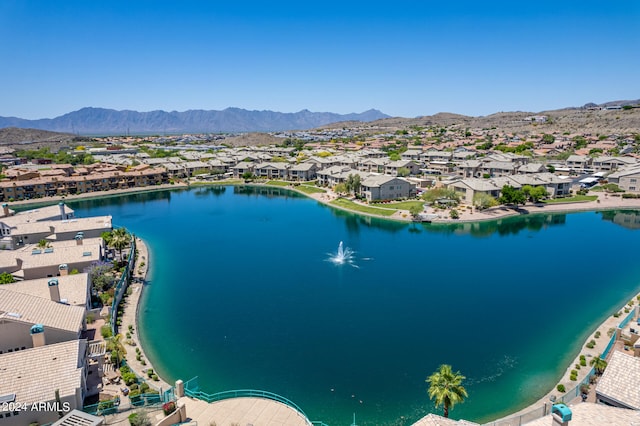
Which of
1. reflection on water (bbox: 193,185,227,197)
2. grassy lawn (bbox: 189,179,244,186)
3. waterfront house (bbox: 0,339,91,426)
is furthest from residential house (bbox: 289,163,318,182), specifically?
waterfront house (bbox: 0,339,91,426)

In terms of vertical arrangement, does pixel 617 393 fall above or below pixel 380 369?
above

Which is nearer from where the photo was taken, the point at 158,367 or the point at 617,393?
the point at 617,393

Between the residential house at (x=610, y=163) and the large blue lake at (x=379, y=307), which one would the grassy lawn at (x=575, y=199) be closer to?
the large blue lake at (x=379, y=307)

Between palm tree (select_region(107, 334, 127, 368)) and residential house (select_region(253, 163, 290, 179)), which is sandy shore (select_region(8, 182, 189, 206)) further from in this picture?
palm tree (select_region(107, 334, 127, 368))

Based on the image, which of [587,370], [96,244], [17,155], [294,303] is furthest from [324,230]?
[17,155]

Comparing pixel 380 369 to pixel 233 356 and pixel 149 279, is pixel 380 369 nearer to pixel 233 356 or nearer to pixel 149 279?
pixel 233 356

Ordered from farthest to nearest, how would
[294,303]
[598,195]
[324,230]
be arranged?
[598,195] < [324,230] < [294,303]

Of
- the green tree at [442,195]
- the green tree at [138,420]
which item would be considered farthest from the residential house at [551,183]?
the green tree at [138,420]

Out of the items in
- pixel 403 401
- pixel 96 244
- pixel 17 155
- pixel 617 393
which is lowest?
pixel 403 401
